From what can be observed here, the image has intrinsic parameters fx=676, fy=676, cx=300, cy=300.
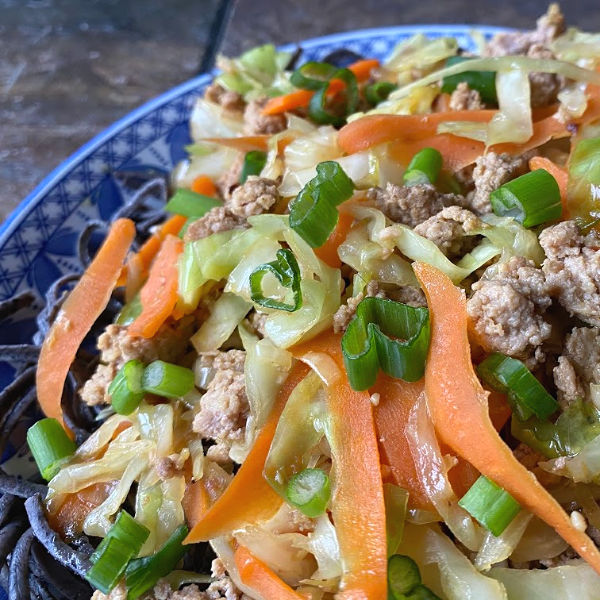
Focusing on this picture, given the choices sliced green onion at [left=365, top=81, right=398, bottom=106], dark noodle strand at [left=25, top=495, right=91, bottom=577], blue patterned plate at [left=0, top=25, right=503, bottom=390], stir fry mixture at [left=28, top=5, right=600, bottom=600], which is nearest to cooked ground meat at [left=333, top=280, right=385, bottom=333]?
stir fry mixture at [left=28, top=5, right=600, bottom=600]

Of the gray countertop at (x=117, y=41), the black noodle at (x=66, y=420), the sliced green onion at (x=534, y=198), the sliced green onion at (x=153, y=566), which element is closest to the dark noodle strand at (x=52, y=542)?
the black noodle at (x=66, y=420)

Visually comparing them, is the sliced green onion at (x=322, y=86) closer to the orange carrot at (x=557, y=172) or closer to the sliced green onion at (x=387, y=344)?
the orange carrot at (x=557, y=172)

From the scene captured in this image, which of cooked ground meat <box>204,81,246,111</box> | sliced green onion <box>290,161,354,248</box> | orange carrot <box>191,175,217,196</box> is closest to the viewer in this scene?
sliced green onion <box>290,161,354,248</box>

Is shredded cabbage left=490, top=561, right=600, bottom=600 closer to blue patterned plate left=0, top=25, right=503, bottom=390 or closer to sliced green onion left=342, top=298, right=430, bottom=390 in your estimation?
sliced green onion left=342, top=298, right=430, bottom=390

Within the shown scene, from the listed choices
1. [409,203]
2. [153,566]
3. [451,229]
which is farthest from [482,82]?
[153,566]

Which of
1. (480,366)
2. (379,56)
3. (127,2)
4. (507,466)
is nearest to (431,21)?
(379,56)

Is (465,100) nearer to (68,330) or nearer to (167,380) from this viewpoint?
A: (167,380)
